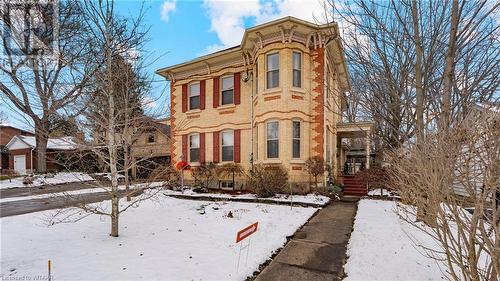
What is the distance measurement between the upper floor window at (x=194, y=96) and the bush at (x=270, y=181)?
266 inches

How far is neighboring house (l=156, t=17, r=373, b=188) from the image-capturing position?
12172 millimetres

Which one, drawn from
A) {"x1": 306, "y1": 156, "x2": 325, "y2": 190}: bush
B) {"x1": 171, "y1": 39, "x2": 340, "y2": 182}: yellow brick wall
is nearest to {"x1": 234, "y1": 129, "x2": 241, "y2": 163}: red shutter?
{"x1": 171, "y1": 39, "x2": 340, "y2": 182}: yellow brick wall

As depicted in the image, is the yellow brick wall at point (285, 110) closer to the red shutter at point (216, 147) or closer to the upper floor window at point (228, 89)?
the upper floor window at point (228, 89)

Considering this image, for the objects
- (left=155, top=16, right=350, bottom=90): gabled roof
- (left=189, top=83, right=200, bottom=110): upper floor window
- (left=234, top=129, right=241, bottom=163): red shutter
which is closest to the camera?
(left=155, top=16, right=350, bottom=90): gabled roof

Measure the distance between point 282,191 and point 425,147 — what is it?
28.0 ft

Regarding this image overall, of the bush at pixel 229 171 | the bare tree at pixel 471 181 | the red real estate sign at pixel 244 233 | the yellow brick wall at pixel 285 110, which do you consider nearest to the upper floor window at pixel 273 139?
the yellow brick wall at pixel 285 110

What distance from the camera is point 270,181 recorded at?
443 inches

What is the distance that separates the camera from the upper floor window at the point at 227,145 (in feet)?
48.1

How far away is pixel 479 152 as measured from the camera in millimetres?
2736

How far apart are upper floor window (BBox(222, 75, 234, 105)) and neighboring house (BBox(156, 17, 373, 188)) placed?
0.19 ft

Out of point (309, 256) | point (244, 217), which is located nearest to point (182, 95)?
point (244, 217)

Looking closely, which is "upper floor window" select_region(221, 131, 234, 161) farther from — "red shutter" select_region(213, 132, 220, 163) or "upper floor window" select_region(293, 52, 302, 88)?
"upper floor window" select_region(293, 52, 302, 88)

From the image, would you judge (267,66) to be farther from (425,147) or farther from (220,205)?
(425,147)

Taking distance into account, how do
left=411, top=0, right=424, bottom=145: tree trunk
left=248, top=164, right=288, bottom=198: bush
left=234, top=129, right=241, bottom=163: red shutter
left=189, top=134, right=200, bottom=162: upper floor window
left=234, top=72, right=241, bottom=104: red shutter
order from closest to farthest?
left=411, top=0, right=424, bottom=145: tree trunk < left=248, top=164, right=288, bottom=198: bush < left=234, top=129, right=241, bottom=163: red shutter < left=234, top=72, right=241, bottom=104: red shutter < left=189, top=134, right=200, bottom=162: upper floor window
